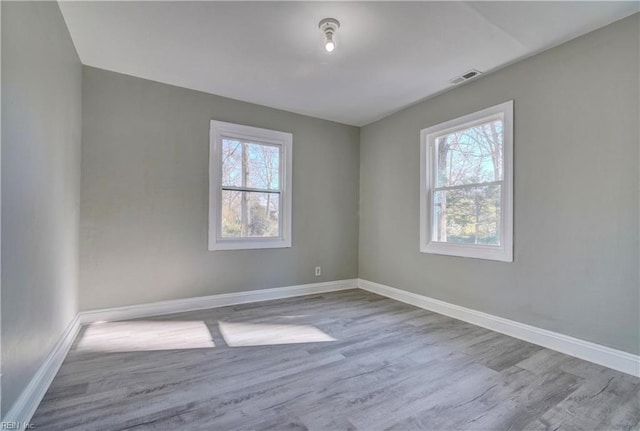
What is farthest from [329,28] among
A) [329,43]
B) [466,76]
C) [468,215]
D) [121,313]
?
[121,313]

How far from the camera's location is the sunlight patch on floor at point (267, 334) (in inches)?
106

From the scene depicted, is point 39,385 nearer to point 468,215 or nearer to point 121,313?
point 121,313

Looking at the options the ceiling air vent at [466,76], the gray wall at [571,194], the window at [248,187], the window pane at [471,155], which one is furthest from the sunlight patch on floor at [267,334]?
the ceiling air vent at [466,76]

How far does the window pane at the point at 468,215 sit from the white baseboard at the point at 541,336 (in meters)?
0.75

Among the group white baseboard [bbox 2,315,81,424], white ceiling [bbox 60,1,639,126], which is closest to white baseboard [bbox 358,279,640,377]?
white ceiling [bbox 60,1,639,126]

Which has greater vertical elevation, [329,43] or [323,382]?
[329,43]

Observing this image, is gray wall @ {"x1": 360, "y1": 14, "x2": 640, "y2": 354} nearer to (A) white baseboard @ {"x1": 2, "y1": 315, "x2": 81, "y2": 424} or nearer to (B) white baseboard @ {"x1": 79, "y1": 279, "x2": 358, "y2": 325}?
(B) white baseboard @ {"x1": 79, "y1": 279, "x2": 358, "y2": 325}

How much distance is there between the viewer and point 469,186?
3.36 meters

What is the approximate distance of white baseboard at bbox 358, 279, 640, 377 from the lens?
2203 mm

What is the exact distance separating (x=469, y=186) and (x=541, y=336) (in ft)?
5.11

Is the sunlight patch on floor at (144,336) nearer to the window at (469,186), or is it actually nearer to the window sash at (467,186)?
the window at (469,186)

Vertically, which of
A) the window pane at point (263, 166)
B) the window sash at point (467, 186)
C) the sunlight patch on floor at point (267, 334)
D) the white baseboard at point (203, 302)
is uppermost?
the window pane at point (263, 166)

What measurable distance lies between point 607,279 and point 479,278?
3.37ft

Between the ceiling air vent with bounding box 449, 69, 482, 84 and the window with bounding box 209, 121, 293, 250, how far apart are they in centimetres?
213
